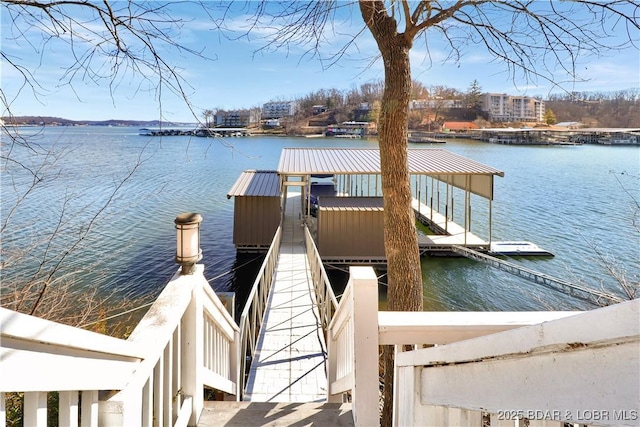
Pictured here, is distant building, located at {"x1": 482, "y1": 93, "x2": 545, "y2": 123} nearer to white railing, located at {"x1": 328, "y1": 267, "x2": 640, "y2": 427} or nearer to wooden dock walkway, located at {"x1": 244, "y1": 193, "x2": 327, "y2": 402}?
wooden dock walkway, located at {"x1": 244, "y1": 193, "x2": 327, "y2": 402}

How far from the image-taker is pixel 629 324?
0.55 meters

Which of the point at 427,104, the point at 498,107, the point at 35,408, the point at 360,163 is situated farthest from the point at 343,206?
the point at 498,107

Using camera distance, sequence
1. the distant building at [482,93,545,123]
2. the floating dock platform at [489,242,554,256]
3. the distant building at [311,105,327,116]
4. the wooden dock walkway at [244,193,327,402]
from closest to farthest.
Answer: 1. the wooden dock walkway at [244,193,327,402]
2. the floating dock platform at [489,242,554,256]
3. the distant building at [311,105,327,116]
4. the distant building at [482,93,545,123]

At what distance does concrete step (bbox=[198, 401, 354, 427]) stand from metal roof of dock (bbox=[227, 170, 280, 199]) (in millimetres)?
10843

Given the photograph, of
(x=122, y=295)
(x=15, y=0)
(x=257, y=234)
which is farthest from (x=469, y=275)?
(x=15, y=0)

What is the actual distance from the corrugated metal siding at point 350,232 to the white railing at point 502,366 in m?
11.2

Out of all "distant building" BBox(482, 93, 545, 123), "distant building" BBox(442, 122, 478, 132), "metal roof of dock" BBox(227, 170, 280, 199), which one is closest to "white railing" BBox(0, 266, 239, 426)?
"metal roof of dock" BBox(227, 170, 280, 199)

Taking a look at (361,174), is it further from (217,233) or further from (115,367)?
(115,367)

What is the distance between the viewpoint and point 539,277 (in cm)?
1112

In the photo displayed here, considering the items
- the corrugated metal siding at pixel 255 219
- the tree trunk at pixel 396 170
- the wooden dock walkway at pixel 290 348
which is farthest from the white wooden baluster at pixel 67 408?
→ the corrugated metal siding at pixel 255 219

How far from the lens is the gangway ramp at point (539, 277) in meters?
9.35

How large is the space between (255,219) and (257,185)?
1.90 metres

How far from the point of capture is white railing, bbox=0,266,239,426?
71 centimetres

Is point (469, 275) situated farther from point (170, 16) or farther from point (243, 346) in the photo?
point (170, 16)
